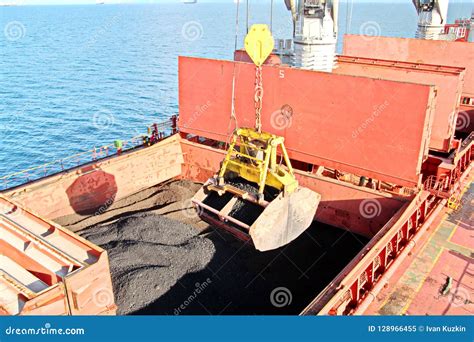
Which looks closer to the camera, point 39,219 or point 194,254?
point 39,219

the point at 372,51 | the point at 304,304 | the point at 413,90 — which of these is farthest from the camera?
the point at 372,51

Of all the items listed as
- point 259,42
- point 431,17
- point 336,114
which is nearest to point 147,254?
point 259,42

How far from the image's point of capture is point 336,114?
1181 centimetres

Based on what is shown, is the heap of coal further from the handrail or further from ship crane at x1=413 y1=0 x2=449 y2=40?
ship crane at x1=413 y1=0 x2=449 y2=40

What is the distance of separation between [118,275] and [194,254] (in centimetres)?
190

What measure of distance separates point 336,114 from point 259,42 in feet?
14.2

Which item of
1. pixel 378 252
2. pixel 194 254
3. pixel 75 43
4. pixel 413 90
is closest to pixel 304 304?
pixel 378 252

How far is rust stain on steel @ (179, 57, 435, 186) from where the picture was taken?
10.7 metres

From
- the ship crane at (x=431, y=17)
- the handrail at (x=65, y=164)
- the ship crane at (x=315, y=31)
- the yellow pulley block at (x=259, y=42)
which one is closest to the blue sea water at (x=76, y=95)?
the handrail at (x=65, y=164)

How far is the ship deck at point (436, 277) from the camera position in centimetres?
886

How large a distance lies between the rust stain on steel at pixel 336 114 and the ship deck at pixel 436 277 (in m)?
1.84

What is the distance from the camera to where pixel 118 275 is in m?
9.07

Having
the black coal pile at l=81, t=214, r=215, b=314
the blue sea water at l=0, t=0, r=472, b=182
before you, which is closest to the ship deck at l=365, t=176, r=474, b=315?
the black coal pile at l=81, t=214, r=215, b=314

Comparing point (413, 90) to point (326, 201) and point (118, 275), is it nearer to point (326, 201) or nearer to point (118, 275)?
point (326, 201)
